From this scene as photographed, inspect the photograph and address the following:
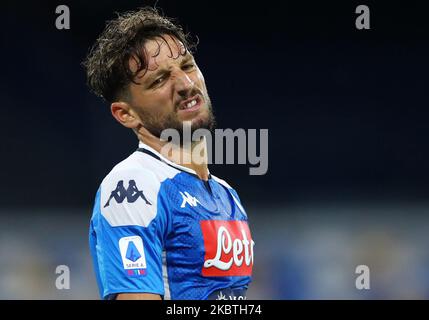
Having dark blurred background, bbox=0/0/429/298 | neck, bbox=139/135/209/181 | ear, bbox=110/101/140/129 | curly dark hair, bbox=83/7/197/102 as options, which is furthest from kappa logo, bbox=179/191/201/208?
dark blurred background, bbox=0/0/429/298

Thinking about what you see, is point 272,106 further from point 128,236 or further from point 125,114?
point 128,236

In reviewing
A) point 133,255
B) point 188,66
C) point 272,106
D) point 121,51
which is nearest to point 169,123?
point 188,66

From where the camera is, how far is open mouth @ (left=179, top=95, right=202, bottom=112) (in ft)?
11.3

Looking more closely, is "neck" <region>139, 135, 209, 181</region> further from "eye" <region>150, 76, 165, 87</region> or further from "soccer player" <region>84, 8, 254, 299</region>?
"eye" <region>150, 76, 165, 87</region>

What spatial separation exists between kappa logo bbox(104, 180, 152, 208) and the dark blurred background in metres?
4.78

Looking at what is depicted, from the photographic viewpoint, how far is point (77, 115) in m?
8.27

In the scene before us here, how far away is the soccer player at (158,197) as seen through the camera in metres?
3.09

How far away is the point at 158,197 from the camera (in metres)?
3.22

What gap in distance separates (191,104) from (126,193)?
1.86ft

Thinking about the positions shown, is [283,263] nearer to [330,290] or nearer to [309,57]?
[330,290]

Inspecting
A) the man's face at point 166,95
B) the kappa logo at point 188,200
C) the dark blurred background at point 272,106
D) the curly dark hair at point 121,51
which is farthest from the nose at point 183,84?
the dark blurred background at point 272,106

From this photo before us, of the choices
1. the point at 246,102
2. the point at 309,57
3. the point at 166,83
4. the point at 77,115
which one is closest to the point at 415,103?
the point at 309,57
